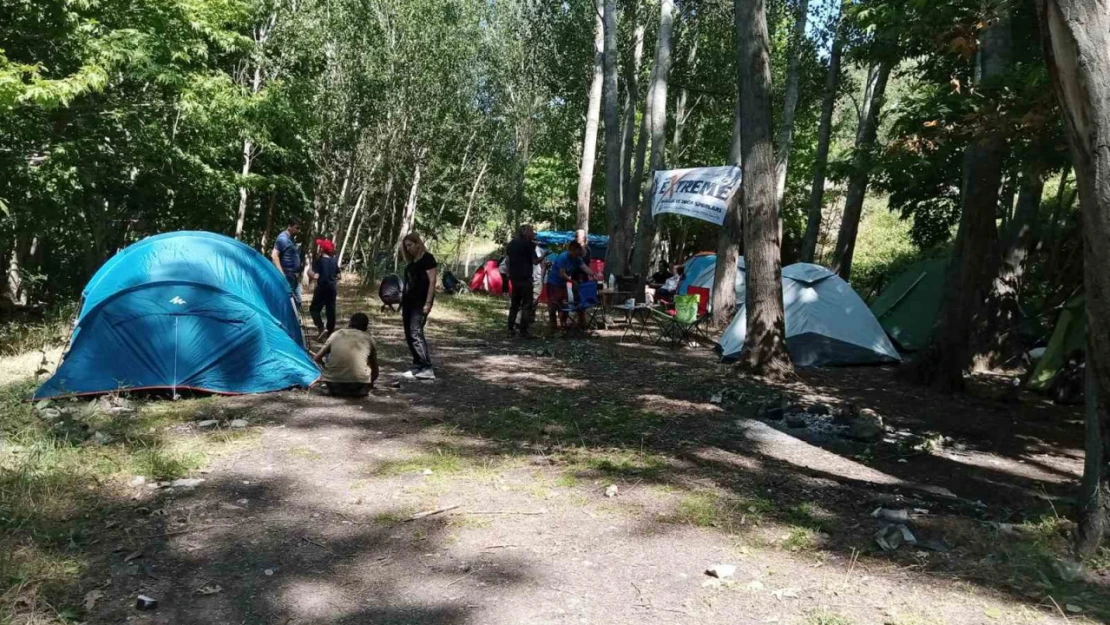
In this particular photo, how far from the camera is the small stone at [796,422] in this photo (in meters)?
7.29

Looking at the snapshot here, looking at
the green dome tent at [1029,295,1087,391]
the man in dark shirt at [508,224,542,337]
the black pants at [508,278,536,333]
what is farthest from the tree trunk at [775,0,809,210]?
the green dome tent at [1029,295,1087,391]

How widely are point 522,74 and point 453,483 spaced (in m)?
32.4

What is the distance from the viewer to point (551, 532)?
459cm

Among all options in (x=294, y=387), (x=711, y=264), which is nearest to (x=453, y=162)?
(x=711, y=264)

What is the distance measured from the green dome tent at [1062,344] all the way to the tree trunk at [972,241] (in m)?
1.09

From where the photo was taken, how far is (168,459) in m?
5.65

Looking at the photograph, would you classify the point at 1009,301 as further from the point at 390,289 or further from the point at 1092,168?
the point at 390,289

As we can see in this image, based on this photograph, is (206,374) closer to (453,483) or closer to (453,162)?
(453,483)

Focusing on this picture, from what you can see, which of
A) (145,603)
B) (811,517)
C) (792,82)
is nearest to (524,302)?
(811,517)

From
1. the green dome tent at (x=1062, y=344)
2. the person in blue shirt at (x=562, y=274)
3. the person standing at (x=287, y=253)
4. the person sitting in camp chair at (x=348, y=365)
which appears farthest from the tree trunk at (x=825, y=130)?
the person sitting in camp chair at (x=348, y=365)

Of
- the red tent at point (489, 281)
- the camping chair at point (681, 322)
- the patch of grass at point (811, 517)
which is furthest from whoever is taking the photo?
the red tent at point (489, 281)

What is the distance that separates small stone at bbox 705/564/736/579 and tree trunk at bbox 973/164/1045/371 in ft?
29.6

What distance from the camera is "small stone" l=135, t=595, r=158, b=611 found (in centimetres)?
365

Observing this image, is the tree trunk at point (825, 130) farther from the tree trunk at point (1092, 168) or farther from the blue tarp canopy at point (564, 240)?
the tree trunk at point (1092, 168)
